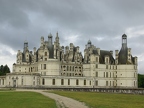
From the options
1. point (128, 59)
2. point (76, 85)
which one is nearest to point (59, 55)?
point (76, 85)

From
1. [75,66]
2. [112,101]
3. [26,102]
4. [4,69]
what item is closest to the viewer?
[26,102]

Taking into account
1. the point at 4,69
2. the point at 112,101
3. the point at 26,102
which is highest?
the point at 4,69

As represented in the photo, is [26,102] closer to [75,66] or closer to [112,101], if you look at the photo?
[112,101]

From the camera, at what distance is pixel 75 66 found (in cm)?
9900

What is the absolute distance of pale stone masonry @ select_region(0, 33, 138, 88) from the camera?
9019cm

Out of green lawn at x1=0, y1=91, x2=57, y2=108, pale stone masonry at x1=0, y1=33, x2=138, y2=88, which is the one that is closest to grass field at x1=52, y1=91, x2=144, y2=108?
green lawn at x1=0, y1=91, x2=57, y2=108

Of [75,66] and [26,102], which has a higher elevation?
[75,66]

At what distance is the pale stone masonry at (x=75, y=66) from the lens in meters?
90.2

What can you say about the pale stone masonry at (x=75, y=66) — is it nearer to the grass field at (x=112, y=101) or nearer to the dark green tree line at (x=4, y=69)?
the dark green tree line at (x=4, y=69)

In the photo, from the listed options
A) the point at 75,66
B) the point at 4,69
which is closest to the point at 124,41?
the point at 75,66

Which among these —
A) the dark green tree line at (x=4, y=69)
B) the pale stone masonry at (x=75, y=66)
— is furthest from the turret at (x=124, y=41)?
the dark green tree line at (x=4, y=69)

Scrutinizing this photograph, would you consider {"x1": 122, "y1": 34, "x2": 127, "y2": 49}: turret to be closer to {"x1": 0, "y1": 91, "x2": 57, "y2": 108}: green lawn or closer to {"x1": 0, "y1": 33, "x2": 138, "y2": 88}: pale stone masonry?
{"x1": 0, "y1": 33, "x2": 138, "y2": 88}: pale stone masonry

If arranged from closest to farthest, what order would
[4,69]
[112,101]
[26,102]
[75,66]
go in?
[26,102] < [112,101] < [75,66] < [4,69]

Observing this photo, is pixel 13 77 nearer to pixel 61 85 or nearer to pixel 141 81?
pixel 61 85
